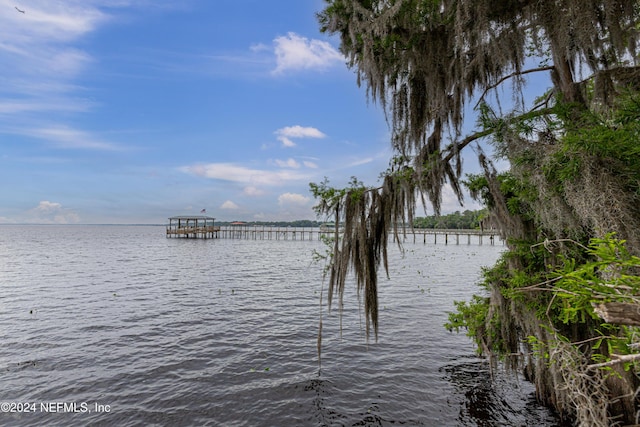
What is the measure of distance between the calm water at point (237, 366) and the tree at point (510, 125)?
1.87 m

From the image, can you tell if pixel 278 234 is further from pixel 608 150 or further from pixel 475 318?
pixel 608 150

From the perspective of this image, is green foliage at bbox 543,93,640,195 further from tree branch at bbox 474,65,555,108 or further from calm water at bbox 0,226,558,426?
calm water at bbox 0,226,558,426

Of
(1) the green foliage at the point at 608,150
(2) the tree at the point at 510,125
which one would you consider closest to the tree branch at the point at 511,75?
(2) the tree at the point at 510,125

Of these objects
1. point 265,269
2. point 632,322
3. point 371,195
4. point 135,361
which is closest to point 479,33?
point 371,195

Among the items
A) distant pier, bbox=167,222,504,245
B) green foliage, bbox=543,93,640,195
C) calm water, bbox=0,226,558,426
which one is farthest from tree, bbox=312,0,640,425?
distant pier, bbox=167,222,504,245

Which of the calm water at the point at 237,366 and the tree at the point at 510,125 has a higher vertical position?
the tree at the point at 510,125

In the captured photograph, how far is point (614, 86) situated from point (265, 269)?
22.7 metres

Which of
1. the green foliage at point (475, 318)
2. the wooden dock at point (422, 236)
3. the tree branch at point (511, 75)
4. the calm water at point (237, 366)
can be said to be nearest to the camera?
the tree branch at point (511, 75)

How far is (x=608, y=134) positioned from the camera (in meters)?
3.09

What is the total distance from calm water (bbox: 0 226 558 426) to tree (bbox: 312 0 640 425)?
6.13 feet

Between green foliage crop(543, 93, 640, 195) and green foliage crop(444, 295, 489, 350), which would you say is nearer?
green foliage crop(543, 93, 640, 195)

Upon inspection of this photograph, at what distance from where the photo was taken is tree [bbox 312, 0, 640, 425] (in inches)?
130

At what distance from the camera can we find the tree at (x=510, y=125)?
330 centimetres

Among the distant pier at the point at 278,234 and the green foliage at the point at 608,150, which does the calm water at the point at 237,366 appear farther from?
the distant pier at the point at 278,234
